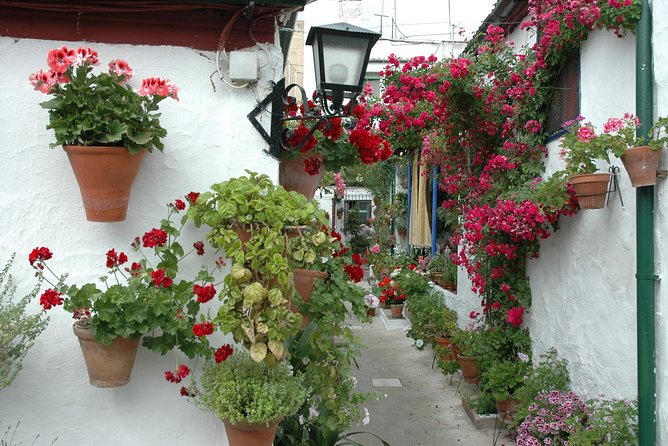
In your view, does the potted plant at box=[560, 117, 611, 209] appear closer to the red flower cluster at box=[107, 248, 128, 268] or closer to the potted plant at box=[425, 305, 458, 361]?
the red flower cluster at box=[107, 248, 128, 268]

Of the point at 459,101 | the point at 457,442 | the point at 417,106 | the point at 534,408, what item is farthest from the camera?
the point at 417,106

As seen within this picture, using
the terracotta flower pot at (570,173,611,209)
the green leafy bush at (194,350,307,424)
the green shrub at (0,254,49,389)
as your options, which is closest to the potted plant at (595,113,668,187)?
the terracotta flower pot at (570,173,611,209)

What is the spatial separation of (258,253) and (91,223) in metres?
1.02

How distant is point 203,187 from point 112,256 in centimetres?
67

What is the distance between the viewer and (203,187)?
3.37 m

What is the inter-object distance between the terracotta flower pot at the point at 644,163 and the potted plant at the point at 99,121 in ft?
8.84

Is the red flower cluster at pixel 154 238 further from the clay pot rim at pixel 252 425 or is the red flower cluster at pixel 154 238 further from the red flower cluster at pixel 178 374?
the clay pot rim at pixel 252 425

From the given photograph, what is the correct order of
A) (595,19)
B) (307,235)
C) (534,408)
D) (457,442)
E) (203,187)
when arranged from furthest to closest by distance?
(457,442) < (534,408) < (595,19) < (203,187) < (307,235)

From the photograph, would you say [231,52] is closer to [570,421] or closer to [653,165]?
[653,165]

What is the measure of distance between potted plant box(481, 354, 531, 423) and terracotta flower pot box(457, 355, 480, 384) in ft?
2.53

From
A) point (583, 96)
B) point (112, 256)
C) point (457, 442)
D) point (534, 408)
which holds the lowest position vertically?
point (457, 442)

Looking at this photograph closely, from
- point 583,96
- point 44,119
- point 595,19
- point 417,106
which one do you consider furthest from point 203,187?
point 417,106

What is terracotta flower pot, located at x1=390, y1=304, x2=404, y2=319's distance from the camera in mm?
11867

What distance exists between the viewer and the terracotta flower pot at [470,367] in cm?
682
